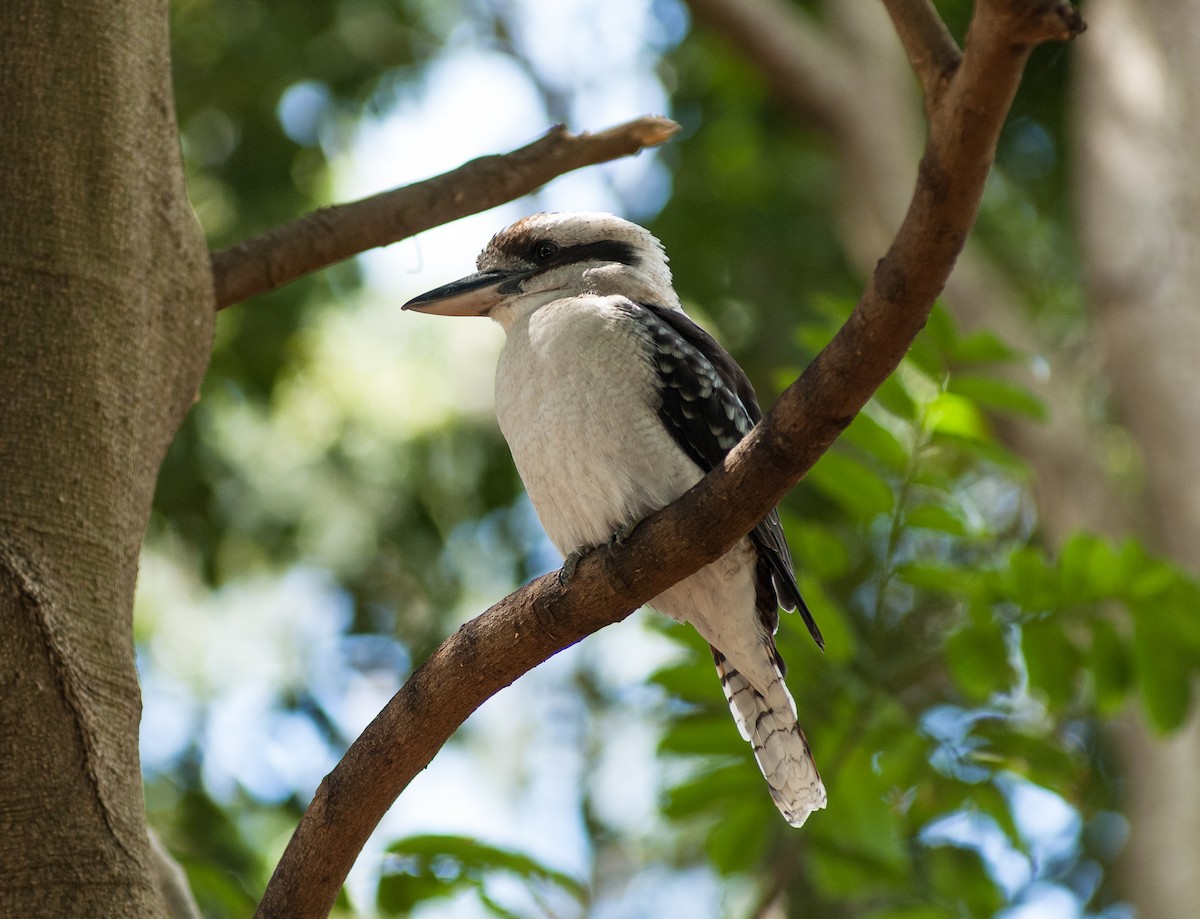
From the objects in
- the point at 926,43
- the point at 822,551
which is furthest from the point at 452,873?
the point at 926,43

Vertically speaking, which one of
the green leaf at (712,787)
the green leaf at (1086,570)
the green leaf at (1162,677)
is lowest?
the green leaf at (1162,677)

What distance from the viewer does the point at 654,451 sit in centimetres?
253

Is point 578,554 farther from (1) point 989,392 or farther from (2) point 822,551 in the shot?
(1) point 989,392

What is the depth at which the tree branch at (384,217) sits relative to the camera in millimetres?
2729

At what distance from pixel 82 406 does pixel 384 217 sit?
919 millimetres

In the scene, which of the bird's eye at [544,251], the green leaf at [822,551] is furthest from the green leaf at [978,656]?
the bird's eye at [544,251]

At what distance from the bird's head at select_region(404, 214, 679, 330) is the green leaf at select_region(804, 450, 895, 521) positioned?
0.55 m

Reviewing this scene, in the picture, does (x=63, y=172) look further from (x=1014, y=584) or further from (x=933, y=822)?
(x=933, y=822)

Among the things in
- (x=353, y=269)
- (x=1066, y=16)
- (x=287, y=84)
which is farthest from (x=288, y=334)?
(x=1066, y=16)

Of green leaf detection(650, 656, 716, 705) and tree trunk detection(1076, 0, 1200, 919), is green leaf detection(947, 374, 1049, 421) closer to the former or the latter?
green leaf detection(650, 656, 716, 705)

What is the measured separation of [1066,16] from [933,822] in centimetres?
279

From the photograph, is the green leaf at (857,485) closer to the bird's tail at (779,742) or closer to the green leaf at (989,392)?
the green leaf at (989,392)

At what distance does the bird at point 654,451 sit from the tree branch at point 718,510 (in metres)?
0.41

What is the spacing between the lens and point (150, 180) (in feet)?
7.64
